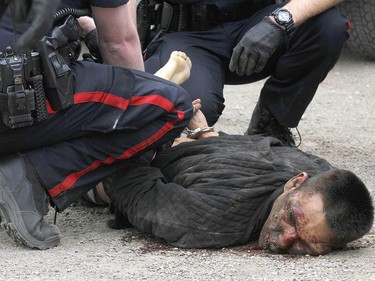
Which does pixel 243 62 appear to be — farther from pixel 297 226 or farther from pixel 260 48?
pixel 297 226

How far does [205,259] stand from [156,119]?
25.0 inches

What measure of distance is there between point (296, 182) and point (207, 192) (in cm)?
35

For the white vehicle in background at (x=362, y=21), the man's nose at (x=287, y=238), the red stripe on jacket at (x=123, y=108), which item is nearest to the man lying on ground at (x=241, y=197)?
the man's nose at (x=287, y=238)

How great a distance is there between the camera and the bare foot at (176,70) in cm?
470

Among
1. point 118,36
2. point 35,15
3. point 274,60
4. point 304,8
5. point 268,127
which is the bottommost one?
point 268,127

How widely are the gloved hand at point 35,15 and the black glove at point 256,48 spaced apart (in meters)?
2.30

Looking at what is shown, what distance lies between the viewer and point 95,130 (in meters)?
4.19

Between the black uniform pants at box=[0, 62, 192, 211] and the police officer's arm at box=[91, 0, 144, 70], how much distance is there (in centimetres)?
11

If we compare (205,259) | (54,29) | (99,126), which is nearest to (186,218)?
(205,259)

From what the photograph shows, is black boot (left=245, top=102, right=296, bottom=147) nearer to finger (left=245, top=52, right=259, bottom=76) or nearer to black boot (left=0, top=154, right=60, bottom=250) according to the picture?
finger (left=245, top=52, right=259, bottom=76)

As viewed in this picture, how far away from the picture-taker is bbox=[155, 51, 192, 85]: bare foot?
15.4 feet

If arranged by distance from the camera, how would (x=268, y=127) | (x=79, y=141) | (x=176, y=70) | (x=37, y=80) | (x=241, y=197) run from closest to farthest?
1. (x=37, y=80)
2. (x=241, y=197)
3. (x=79, y=141)
4. (x=176, y=70)
5. (x=268, y=127)

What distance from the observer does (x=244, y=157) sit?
4285mm

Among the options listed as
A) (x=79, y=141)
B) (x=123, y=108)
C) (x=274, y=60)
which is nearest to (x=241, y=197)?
(x=123, y=108)
